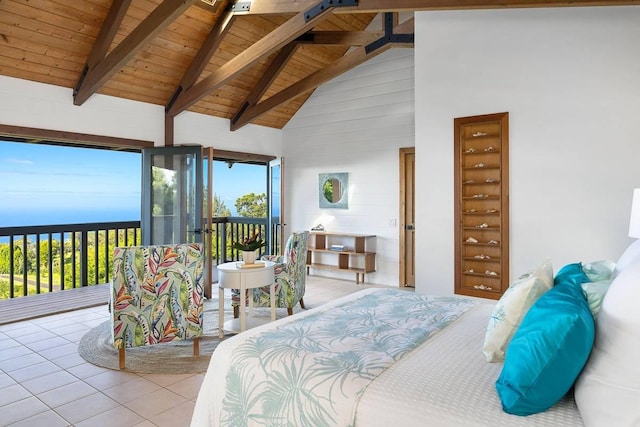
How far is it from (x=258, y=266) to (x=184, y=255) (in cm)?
79

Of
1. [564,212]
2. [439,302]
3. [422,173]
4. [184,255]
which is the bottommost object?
[439,302]

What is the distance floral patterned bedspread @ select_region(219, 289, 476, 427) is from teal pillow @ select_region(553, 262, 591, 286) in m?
0.57

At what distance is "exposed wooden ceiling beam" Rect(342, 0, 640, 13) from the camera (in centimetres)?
313

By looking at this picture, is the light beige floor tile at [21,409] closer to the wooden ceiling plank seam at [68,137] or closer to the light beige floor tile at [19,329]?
the light beige floor tile at [19,329]

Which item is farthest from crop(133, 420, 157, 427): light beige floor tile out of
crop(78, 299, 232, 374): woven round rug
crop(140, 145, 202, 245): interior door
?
crop(140, 145, 202, 245): interior door

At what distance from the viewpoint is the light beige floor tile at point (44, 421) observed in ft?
8.01

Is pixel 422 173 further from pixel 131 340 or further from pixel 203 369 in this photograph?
pixel 131 340

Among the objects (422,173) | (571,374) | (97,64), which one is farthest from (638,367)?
(97,64)

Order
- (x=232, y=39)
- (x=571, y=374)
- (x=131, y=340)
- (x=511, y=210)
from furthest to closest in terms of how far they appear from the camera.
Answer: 1. (x=232, y=39)
2. (x=511, y=210)
3. (x=131, y=340)
4. (x=571, y=374)

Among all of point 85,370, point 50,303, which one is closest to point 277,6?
point 85,370

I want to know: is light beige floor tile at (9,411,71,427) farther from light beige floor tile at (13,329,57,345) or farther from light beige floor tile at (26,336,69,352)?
light beige floor tile at (13,329,57,345)

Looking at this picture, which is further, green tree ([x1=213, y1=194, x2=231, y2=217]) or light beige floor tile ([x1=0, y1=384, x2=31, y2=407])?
green tree ([x1=213, y1=194, x2=231, y2=217])

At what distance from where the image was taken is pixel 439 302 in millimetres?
2615

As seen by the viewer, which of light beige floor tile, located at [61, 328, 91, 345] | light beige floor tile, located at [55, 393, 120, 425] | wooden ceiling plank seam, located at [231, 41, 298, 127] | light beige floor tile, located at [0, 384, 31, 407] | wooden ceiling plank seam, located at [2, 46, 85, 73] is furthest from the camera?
wooden ceiling plank seam, located at [231, 41, 298, 127]
